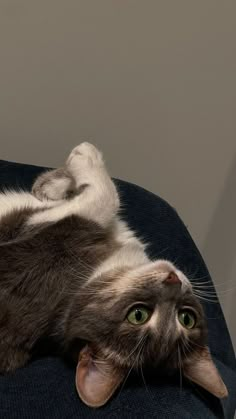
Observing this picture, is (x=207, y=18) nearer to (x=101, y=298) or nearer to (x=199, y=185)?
(x=199, y=185)

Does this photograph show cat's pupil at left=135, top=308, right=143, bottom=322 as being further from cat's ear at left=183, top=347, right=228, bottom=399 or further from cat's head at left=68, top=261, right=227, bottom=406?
cat's ear at left=183, top=347, right=228, bottom=399

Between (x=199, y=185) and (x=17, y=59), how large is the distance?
988 millimetres

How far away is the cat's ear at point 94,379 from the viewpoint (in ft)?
3.95

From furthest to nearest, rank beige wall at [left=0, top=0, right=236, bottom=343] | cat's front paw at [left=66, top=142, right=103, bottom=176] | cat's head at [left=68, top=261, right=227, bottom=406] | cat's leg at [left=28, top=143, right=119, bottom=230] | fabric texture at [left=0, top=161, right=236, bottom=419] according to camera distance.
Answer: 1. beige wall at [left=0, top=0, right=236, bottom=343]
2. cat's front paw at [left=66, top=142, right=103, bottom=176]
3. cat's leg at [left=28, top=143, right=119, bottom=230]
4. cat's head at [left=68, top=261, right=227, bottom=406]
5. fabric texture at [left=0, top=161, right=236, bottom=419]

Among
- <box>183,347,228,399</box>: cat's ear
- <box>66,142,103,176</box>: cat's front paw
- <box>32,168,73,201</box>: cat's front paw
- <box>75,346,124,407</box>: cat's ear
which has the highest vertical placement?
<box>66,142,103,176</box>: cat's front paw

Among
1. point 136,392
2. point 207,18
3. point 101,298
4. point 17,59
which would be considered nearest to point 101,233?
point 101,298

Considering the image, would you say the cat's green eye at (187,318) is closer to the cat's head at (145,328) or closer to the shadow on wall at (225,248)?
the cat's head at (145,328)

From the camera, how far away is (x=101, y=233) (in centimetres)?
156

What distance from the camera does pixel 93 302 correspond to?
138cm

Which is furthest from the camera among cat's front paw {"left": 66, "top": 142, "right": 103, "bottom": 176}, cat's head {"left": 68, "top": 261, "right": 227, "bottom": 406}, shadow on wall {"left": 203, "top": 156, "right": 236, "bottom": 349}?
shadow on wall {"left": 203, "top": 156, "right": 236, "bottom": 349}

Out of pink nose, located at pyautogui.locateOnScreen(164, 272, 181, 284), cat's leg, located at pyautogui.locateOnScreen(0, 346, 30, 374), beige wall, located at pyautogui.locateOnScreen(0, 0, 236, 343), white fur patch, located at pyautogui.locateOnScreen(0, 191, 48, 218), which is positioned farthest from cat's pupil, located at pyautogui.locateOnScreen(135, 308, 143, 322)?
beige wall, located at pyautogui.locateOnScreen(0, 0, 236, 343)

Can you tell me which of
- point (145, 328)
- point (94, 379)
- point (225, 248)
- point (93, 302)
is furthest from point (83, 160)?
point (225, 248)

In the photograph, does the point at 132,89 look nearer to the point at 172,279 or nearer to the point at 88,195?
the point at 88,195

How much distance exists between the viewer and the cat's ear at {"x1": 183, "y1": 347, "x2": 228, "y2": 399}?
129cm
